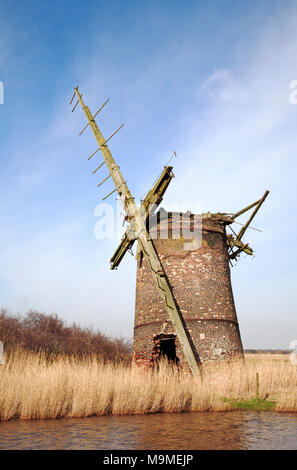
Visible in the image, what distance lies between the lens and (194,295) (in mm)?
12688

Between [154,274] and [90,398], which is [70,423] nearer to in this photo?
[90,398]

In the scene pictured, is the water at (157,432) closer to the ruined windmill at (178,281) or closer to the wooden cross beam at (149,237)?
the wooden cross beam at (149,237)

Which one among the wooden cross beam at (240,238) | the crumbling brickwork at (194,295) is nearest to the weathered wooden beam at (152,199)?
the crumbling brickwork at (194,295)

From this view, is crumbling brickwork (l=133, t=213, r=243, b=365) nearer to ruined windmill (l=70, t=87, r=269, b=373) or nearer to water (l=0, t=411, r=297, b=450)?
ruined windmill (l=70, t=87, r=269, b=373)

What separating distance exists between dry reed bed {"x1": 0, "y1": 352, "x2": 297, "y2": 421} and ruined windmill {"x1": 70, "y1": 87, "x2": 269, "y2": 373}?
131 cm

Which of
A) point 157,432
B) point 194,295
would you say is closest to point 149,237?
point 194,295

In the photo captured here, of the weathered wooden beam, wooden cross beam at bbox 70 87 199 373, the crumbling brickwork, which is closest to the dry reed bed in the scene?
wooden cross beam at bbox 70 87 199 373

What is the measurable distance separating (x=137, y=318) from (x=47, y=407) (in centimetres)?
526

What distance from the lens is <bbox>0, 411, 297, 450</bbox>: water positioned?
6297 mm

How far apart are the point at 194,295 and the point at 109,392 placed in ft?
13.9

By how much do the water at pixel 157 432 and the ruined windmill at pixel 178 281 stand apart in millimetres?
3240

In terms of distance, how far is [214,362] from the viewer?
40.0ft

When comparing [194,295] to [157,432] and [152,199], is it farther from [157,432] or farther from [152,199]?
[157,432]
